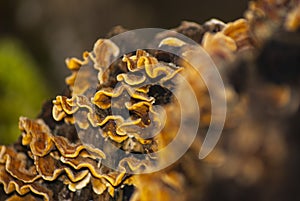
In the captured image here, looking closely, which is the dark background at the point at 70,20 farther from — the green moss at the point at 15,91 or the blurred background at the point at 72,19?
the green moss at the point at 15,91

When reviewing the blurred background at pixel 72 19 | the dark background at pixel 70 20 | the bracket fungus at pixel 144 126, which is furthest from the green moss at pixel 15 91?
the bracket fungus at pixel 144 126

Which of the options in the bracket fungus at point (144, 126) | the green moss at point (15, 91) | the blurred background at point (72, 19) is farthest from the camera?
the blurred background at point (72, 19)

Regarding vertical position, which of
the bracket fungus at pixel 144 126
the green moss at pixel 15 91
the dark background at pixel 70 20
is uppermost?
the dark background at pixel 70 20

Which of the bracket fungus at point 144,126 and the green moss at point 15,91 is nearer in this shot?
the bracket fungus at point 144,126

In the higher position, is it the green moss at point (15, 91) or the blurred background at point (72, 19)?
the blurred background at point (72, 19)

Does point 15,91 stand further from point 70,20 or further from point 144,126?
point 144,126

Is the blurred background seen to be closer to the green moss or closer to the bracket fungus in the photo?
the green moss
